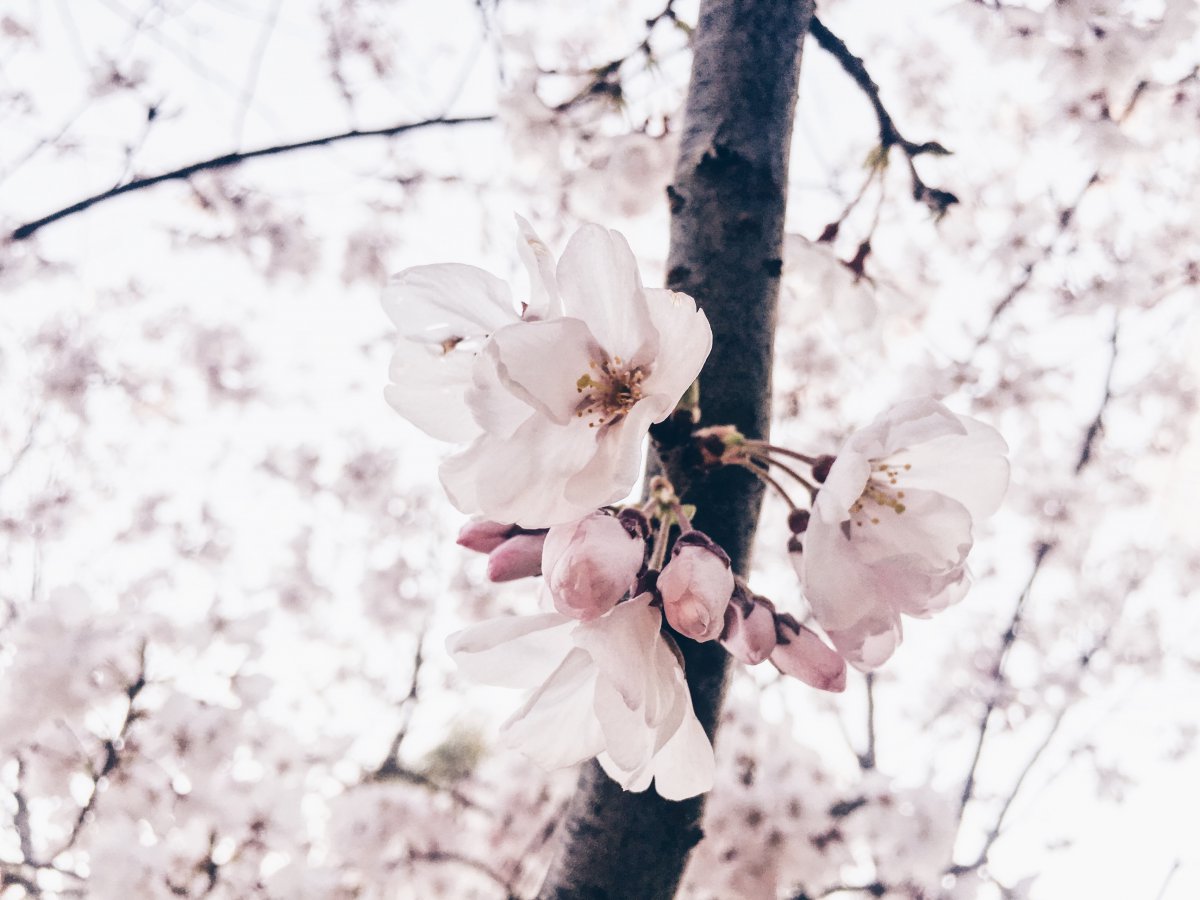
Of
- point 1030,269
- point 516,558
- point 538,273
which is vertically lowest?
point 516,558

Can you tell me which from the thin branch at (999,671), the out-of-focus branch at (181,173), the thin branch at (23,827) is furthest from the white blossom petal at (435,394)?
the thin branch at (23,827)

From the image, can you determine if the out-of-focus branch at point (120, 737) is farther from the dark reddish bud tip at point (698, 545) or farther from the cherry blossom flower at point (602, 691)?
the dark reddish bud tip at point (698, 545)

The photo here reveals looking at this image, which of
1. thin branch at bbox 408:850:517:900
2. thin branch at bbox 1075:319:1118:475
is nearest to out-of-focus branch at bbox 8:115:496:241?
thin branch at bbox 408:850:517:900

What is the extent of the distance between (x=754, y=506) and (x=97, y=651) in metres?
2.28

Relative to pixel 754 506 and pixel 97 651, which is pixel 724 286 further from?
pixel 97 651

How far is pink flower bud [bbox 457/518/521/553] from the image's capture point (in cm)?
64

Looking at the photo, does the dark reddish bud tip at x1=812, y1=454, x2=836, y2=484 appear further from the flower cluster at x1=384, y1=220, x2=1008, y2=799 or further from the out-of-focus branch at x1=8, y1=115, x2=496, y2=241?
the out-of-focus branch at x1=8, y1=115, x2=496, y2=241

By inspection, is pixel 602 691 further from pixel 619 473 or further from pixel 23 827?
pixel 23 827

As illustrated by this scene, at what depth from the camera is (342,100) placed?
12.5 feet

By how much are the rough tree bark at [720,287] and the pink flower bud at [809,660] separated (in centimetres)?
19

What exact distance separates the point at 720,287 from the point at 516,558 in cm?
44

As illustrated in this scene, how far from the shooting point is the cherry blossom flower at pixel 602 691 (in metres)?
0.50

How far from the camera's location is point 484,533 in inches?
25.3

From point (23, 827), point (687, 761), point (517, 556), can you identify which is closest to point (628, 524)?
point (517, 556)
